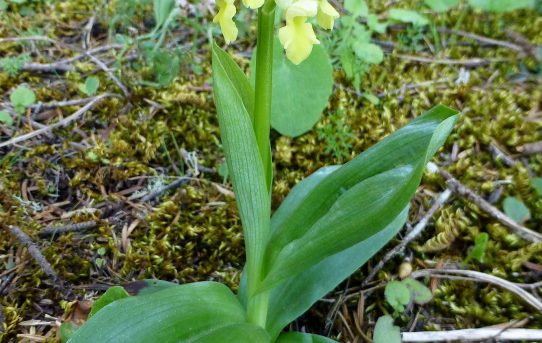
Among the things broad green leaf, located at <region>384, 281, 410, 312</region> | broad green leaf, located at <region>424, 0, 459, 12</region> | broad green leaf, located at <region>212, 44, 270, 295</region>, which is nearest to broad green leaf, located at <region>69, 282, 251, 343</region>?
broad green leaf, located at <region>212, 44, 270, 295</region>

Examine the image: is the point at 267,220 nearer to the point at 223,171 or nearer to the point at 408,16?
the point at 223,171

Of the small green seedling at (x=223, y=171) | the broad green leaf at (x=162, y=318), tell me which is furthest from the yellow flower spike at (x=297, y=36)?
the small green seedling at (x=223, y=171)

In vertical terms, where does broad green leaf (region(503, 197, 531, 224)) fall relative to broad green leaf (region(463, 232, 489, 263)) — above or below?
above

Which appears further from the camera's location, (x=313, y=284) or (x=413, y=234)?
(x=413, y=234)

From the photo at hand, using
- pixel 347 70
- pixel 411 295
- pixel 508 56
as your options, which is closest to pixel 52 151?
pixel 347 70

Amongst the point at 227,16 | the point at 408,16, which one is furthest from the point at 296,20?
the point at 408,16

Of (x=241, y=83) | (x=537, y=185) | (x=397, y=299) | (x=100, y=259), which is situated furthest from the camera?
(x=537, y=185)

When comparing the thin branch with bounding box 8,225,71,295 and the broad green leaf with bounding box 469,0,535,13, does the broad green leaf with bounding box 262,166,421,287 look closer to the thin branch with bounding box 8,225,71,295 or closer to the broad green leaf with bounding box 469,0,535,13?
the thin branch with bounding box 8,225,71,295
